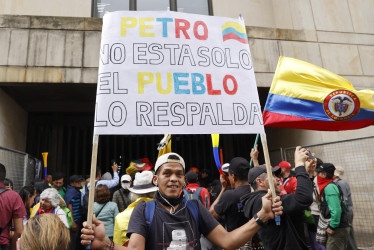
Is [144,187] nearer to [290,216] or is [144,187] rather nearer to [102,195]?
[102,195]

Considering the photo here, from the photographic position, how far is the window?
916cm

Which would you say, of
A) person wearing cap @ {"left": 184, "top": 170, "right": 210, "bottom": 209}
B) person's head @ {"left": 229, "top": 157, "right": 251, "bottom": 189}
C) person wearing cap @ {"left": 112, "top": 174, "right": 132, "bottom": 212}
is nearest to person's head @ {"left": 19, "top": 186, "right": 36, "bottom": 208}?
person wearing cap @ {"left": 112, "top": 174, "right": 132, "bottom": 212}

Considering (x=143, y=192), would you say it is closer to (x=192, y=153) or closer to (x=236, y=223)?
(x=236, y=223)

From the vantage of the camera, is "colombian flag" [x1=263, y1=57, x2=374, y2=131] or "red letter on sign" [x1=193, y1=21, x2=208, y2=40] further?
"colombian flag" [x1=263, y1=57, x2=374, y2=131]

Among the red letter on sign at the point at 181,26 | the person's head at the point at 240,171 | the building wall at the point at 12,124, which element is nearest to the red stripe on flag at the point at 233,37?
the red letter on sign at the point at 181,26

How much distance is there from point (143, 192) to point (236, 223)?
118 centimetres

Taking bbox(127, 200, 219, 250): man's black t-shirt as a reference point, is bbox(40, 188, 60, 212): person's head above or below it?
above

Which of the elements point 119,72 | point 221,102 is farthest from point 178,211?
point 119,72

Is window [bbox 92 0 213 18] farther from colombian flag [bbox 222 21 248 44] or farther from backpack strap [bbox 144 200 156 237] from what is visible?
backpack strap [bbox 144 200 156 237]

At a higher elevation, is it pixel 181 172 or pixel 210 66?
pixel 210 66

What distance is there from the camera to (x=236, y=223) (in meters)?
3.54

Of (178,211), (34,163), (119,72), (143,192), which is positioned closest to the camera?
(178,211)

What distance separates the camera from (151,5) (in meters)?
9.42

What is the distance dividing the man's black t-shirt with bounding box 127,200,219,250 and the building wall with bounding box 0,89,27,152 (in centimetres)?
655
